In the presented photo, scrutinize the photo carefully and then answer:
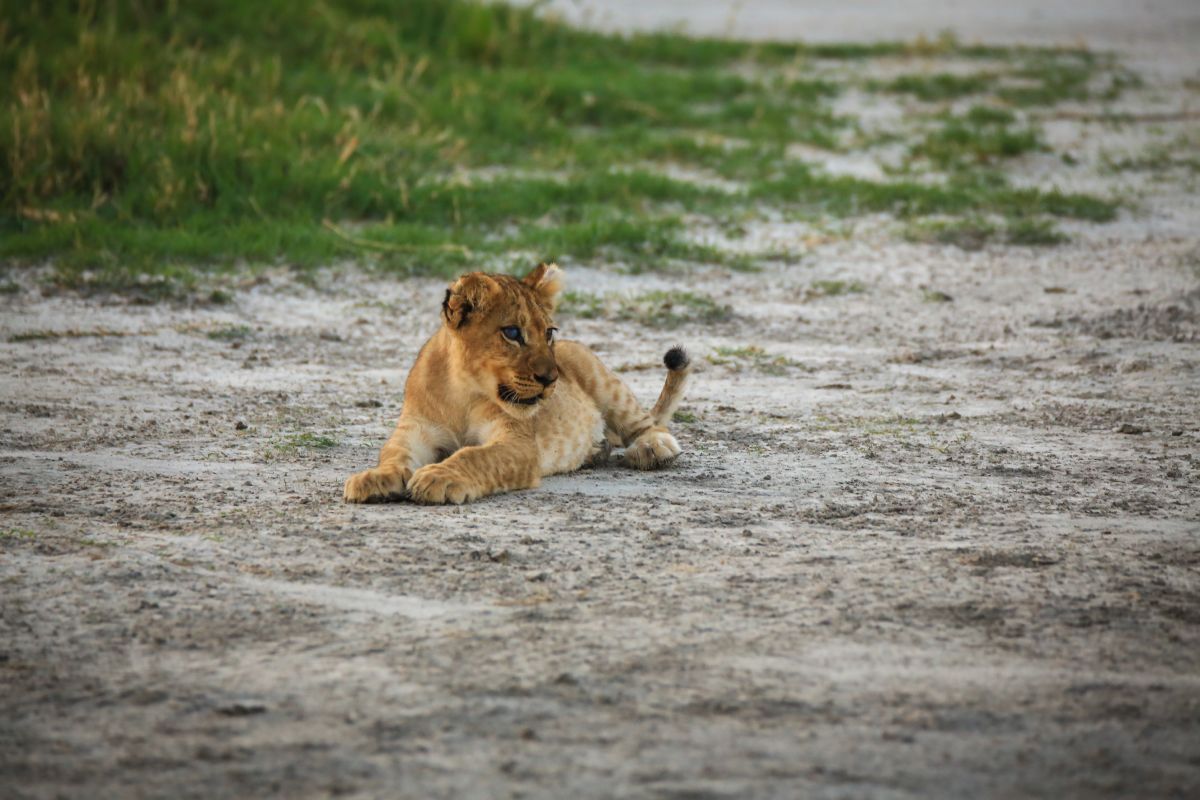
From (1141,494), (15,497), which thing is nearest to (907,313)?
(1141,494)

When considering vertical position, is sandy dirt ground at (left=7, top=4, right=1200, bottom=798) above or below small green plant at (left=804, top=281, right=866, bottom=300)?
below

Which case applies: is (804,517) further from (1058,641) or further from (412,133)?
(412,133)

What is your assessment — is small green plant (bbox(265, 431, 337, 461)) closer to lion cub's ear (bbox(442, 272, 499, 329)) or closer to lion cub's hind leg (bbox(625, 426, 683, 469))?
lion cub's ear (bbox(442, 272, 499, 329))

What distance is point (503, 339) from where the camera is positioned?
17.6 ft

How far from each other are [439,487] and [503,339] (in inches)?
24.6

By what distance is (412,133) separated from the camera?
11844 mm

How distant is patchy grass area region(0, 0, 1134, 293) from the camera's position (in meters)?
9.72

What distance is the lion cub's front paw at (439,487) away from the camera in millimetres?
5020

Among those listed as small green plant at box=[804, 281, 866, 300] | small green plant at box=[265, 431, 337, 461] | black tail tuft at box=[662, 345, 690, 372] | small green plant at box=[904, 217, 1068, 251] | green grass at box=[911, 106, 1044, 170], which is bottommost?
small green plant at box=[265, 431, 337, 461]

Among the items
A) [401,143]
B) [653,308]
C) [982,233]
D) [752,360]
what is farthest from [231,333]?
[982,233]

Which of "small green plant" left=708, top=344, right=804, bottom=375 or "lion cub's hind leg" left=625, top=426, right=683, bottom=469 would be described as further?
"small green plant" left=708, top=344, right=804, bottom=375

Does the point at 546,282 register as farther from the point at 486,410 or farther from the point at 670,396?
the point at 670,396

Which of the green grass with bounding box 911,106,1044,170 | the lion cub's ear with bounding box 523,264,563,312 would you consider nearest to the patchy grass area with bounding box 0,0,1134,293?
the green grass with bounding box 911,106,1044,170

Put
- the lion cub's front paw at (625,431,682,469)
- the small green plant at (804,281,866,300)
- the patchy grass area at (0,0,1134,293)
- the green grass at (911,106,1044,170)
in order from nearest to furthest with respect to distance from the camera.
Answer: the lion cub's front paw at (625,431,682,469) < the small green plant at (804,281,866,300) < the patchy grass area at (0,0,1134,293) < the green grass at (911,106,1044,170)
